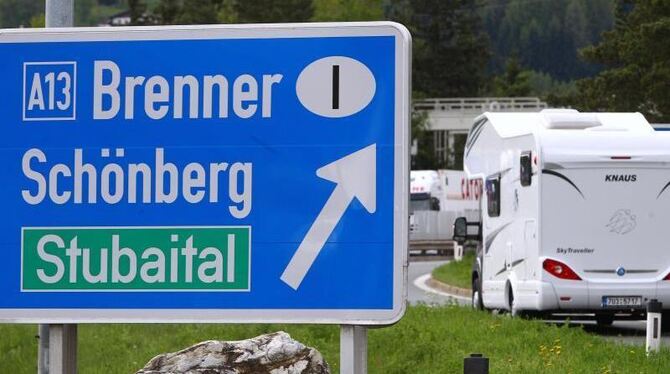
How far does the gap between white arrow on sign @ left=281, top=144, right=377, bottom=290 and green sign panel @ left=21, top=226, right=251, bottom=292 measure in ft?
0.77

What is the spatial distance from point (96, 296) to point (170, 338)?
10196 mm

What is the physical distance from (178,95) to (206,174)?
1.26 feet

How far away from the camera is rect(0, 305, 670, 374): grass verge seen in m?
13.9

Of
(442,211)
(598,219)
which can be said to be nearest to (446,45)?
(442,211)

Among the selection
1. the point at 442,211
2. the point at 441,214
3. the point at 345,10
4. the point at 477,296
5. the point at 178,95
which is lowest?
the point at 477,296

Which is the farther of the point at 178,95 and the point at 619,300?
the point at 619,300

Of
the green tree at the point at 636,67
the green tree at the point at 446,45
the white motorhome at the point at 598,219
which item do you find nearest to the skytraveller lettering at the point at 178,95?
the white motorhome at the point at 598,219

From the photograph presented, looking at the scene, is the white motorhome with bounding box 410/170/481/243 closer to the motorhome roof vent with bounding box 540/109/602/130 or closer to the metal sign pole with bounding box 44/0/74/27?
the motorhome roof vent with bounding box 540/109/602/130

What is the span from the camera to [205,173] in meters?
7.05

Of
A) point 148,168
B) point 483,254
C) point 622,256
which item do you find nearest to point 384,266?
point 148,168

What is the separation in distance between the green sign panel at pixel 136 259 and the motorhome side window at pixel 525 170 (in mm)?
14320

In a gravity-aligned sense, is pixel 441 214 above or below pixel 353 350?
above

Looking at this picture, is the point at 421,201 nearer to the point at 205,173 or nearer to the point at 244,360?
the point at 244,360

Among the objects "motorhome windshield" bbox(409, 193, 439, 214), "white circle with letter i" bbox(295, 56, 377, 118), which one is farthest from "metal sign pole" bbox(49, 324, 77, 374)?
"motorhome windshield" bbox(409, 193, 439, 214)
